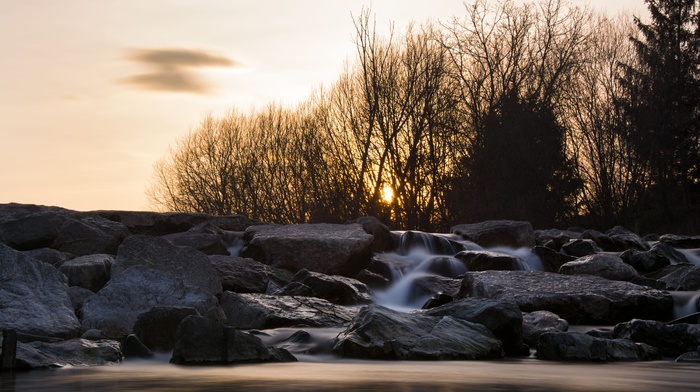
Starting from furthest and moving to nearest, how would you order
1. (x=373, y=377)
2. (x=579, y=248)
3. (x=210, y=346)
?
(x=579, y=248), (x=210, y=346), (x=373, y=377)

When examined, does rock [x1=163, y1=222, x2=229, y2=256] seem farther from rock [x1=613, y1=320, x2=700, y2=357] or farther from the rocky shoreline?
rock [x1=613, y1=320, x2=700, y2=357]

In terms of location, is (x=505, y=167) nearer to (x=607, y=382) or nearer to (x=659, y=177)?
(x=659, y=177)

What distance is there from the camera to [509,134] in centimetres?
→ 3073

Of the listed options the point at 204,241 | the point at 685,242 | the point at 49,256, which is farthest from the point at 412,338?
Result: the point at 685,242

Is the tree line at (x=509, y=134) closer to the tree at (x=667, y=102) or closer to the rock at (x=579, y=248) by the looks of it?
the tree at (x=667, y=102)

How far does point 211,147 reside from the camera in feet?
158

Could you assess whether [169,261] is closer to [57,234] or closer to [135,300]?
[135,300]

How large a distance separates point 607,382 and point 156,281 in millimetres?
5570

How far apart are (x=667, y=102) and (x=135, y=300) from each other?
2852 cm

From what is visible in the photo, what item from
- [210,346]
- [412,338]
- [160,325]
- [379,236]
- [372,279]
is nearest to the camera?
[210,346]

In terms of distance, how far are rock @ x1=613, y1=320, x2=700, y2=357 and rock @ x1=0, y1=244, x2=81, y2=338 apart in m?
6.19

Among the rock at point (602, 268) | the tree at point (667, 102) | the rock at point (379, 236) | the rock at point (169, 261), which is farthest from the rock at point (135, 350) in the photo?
the tree at point (667, 102)

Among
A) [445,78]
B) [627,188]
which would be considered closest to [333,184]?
[445,78]

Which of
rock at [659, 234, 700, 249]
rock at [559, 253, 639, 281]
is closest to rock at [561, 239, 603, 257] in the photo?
rock at [559, 253, 639, 281]
